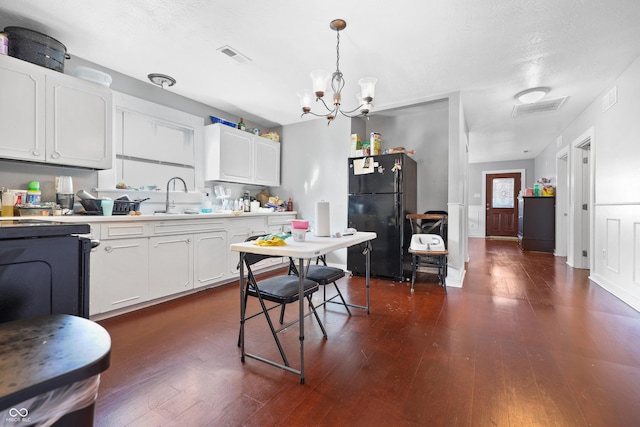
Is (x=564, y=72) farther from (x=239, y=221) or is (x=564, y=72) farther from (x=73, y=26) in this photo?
(x=73, y=26)

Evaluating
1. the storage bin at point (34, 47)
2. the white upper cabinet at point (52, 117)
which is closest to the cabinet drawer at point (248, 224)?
the white upper cabinet at point (52, 117)

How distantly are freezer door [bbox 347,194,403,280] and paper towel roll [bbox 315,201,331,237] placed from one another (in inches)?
70.7

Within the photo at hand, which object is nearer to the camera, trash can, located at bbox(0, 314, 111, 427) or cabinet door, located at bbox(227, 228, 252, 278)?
trash can, located at bbox(0, 314, 111, 427)

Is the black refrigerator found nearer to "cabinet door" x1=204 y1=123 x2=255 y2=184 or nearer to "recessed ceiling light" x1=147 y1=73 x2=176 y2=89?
"cabinet door" x1=204 y1=123 x2=255 y2=184

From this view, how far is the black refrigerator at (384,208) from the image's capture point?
12.3 feet

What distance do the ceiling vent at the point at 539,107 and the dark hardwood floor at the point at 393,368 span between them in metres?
2.66

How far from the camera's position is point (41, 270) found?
802mm

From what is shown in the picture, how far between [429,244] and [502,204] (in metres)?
7.17

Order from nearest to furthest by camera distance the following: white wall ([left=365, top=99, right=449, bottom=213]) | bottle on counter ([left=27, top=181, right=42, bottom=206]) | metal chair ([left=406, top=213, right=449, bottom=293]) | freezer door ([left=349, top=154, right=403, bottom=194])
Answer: bottle on counter ([left=27, top=181, right=42, bottom=206]), metal chair ([left=406, top=213, right=449, bottom=293]), freezer door ([left=349, top=154, right=403, bottom=194]), white wall ([left=365, top=99, right=449, bottom=213])

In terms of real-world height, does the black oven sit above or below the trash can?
above

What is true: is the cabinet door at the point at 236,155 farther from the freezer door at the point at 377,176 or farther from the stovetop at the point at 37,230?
the stovetop at the point at 37,230

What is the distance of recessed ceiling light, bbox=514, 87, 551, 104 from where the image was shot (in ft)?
11.6

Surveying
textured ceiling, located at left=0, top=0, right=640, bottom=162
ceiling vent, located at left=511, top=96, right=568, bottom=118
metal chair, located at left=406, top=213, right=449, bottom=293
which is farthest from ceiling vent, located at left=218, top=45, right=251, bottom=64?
ceiling vent, located at left=511, top=96, right=568, bottom=118

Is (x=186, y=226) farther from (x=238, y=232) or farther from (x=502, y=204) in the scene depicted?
(x=502, y=204)
